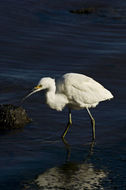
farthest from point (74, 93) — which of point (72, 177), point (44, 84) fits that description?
point (72, 177)

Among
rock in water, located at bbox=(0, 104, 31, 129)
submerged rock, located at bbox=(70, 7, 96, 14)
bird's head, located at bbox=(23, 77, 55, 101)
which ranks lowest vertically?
rock in water, located at bbox=(0, 104, 31, 129)

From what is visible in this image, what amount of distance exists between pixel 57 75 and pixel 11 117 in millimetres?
3681

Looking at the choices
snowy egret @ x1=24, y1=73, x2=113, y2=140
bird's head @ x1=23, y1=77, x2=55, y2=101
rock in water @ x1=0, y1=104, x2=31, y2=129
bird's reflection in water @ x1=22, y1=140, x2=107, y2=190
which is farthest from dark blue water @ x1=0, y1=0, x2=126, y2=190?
bird's head @ x1=23, y1=77, x2=55, y2=101

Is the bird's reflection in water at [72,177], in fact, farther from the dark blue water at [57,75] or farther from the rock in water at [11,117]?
the rock in water at [11,117]

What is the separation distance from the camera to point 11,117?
34.5ft

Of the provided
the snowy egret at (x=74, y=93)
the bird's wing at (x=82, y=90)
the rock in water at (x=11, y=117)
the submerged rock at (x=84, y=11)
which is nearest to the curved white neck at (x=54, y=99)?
the snowy egret at (x=74, y=93)

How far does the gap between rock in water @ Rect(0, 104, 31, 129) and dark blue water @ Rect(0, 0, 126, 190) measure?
0.20m

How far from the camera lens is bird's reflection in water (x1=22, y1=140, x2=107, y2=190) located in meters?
8.02

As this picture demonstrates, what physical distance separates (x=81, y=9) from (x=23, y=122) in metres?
13.1

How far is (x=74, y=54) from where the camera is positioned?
1634 cm

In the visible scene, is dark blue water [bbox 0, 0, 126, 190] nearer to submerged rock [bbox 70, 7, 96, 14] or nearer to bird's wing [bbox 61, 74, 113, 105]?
submerged rock [bbox 70, 7, 96, 14]

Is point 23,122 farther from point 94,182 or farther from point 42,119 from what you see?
point 94,182

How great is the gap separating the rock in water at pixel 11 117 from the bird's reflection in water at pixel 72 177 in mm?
1844

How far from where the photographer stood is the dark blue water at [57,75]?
27.9ft
